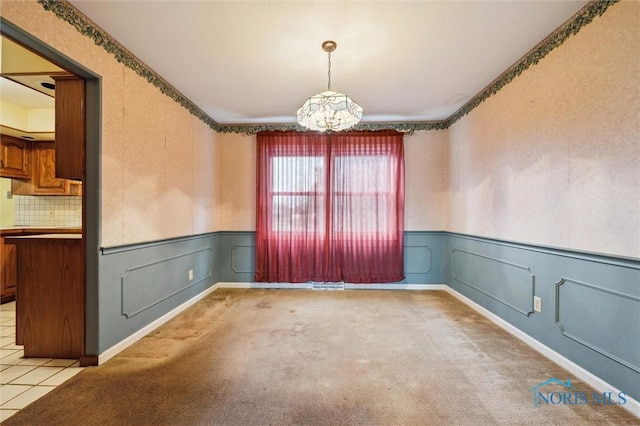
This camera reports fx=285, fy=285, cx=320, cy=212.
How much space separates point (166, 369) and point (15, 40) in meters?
2.41

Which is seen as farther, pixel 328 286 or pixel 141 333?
pixel 328 286

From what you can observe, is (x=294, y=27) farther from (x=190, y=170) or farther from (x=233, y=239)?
(x=233, y=239)

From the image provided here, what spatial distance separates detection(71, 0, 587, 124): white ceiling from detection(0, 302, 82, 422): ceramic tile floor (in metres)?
2.71

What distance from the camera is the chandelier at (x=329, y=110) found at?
242 cm

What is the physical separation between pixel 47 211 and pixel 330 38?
204 inches

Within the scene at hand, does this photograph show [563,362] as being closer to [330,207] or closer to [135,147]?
[330,207]

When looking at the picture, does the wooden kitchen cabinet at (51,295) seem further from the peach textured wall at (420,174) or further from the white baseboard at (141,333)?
the peach textured wall at (420,174)

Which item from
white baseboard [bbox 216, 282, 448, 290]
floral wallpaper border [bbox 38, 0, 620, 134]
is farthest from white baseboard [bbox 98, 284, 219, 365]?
floral wallpaper border [bbox 38, 0, 620, 134]

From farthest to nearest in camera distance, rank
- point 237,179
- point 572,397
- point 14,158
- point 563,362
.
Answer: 1. point 237,179
2. point 14,158
3. point 563,362
4. point 572,397

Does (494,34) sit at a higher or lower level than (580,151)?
higher

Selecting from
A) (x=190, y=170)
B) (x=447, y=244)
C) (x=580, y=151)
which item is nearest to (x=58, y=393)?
(x=190, y=170)

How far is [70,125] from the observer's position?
7.61ft

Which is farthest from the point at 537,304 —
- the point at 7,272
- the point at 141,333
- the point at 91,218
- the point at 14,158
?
the point at 14,158

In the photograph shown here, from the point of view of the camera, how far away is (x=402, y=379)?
2.08 meters
